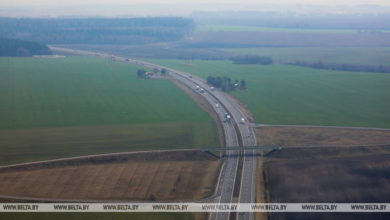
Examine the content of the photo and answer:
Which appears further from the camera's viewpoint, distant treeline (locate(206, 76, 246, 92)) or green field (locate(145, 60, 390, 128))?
distant treeline (locate(206, 76, 246, 92))

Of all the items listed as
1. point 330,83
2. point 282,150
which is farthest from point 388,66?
point 282,150

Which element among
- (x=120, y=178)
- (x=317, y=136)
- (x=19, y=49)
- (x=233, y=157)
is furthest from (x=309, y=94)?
(x=19, y=49)

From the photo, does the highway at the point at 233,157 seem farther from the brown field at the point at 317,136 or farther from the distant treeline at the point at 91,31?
the distant treeline at the point at 91,31

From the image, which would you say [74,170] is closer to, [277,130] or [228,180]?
[228,180]

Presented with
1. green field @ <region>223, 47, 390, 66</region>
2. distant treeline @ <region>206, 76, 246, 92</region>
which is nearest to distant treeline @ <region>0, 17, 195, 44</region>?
green field @ <region>223, 47, 390, 66</region>

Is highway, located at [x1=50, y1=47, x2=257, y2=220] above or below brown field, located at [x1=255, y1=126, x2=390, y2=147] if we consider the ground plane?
below

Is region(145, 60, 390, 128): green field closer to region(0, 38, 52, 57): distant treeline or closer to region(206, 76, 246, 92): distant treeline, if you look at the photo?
region(206, 76, 246, 92): distant treeline

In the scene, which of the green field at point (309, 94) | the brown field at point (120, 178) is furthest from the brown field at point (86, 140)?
the green field at point (309, 94)
